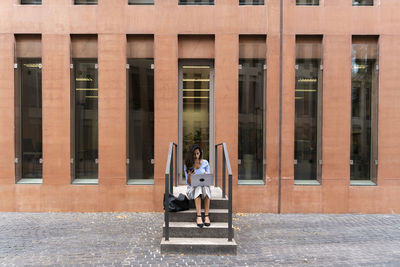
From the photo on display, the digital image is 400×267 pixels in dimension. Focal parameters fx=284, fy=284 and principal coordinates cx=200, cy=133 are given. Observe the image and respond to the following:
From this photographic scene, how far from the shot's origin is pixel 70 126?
834 cm

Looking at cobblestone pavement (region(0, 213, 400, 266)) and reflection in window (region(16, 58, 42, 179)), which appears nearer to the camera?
cobblestone pavement (region(0, 213, 400, 266))

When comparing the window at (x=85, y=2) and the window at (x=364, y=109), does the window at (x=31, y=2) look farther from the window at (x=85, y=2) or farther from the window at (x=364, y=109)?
the window at (x=364, y=109)

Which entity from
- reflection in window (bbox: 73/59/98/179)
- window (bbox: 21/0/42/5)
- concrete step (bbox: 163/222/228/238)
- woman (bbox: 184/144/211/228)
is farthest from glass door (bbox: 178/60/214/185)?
window (bbox: 21/0/42/5)

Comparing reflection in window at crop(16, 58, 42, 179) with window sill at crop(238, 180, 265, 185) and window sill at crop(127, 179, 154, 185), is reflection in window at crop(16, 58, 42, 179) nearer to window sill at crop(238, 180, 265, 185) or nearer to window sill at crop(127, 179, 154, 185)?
window sill at crop(127, 179, 154, 185)

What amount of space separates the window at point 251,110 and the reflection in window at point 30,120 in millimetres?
6015

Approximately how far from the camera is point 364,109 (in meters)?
8.46

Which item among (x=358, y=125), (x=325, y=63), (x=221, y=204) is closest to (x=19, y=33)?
(x=221, y=204)

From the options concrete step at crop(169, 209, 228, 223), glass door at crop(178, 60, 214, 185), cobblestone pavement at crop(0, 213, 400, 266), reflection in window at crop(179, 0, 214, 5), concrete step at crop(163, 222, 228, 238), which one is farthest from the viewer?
glass door at crop(178, 60, 214, 185)

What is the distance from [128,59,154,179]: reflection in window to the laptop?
302 cm

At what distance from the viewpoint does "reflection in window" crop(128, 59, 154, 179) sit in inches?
334

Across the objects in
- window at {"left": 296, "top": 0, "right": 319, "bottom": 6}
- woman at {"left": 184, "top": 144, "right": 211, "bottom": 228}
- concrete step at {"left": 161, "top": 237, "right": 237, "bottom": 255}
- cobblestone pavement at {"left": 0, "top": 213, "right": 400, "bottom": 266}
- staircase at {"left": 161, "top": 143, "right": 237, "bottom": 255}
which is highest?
window at {"left": 296, "top": 0, "right": 319, "bottom": 6}

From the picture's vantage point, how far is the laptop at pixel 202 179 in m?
5.77

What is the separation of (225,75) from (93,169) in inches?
189

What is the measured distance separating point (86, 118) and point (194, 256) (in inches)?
213
